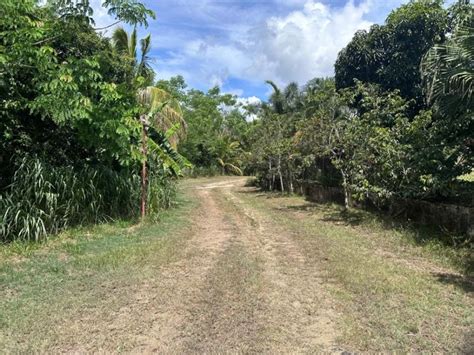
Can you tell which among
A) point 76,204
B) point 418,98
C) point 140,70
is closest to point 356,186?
point 76,204

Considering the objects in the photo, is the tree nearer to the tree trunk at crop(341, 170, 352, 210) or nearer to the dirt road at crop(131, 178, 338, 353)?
the tree trunk at crop(341, 170, 352, 210)

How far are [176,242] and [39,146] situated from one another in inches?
176

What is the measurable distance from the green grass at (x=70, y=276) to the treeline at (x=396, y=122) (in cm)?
565

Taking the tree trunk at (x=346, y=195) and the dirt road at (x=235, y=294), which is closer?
the dirt road at (x=235, y=294)

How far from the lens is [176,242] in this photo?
865 cm

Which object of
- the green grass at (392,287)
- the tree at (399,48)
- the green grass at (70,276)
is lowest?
the green grass at (392,287)

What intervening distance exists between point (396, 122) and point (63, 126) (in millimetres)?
8916

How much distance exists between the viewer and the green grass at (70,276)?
4227mm

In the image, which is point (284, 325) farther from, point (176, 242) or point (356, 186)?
point (356, 186)

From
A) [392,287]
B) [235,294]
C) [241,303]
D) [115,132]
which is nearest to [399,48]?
[115,132]

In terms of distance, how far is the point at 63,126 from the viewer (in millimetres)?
10258

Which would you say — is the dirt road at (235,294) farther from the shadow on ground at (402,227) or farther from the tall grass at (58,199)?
the tall grass at (58,199)

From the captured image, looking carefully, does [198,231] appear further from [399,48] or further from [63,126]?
[399,48]

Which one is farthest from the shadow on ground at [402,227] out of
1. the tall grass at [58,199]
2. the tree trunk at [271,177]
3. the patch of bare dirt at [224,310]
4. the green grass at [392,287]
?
the tree trunk at [271,177]
